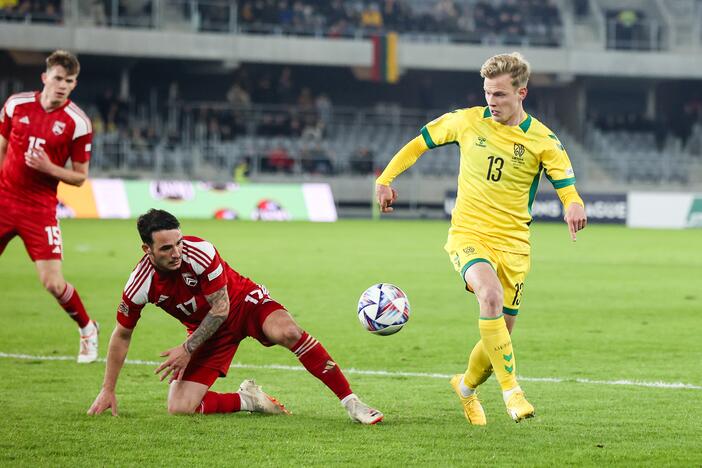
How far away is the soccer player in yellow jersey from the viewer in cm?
719

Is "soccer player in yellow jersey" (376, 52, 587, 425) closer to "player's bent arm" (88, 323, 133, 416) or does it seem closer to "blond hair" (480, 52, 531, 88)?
"blond hair" (480, 52, 531, 88)

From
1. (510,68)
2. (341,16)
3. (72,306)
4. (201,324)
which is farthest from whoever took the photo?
(341,16)

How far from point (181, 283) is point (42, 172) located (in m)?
2.98

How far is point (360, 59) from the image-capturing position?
4416cm

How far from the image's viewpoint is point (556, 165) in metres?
7.36

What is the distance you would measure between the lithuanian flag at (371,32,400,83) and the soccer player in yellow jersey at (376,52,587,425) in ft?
120

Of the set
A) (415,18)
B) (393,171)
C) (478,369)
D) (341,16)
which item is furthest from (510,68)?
(415,18)

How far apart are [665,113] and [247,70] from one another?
19.0 metres

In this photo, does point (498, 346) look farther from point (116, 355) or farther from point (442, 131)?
point (116, 355)

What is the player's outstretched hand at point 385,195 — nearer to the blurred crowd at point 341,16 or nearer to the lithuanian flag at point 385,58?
the blurred crowd at point 341,16

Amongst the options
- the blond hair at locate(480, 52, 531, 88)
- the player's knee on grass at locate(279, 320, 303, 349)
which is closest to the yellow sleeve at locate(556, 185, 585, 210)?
the blond hair at locate(480, 52, 531, 88)

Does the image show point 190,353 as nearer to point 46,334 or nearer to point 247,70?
point 46,334

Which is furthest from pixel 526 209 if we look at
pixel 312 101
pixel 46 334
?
pixel 312 101

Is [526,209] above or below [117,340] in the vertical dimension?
above
